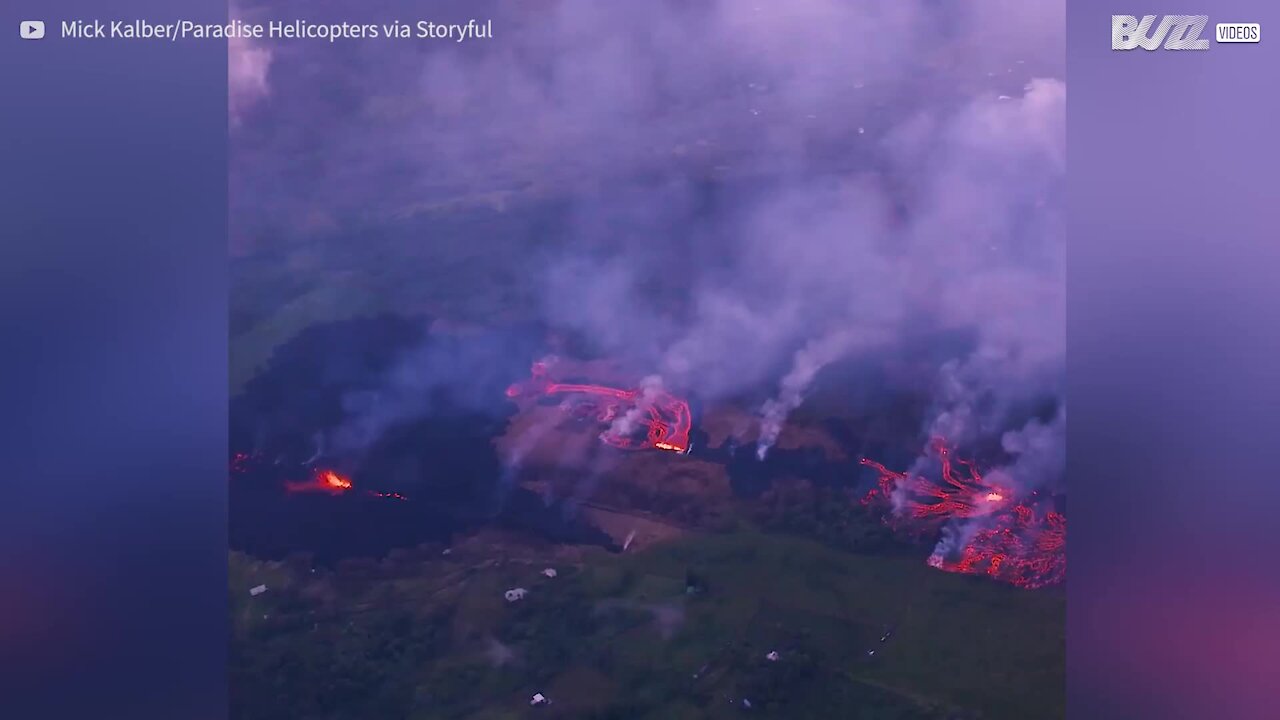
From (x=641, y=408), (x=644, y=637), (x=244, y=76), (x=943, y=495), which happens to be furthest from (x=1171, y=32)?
(x=244, y=76)

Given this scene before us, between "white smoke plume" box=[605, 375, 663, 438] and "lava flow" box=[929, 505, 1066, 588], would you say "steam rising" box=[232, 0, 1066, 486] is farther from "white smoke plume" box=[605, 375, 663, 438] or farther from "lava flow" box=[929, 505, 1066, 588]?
"lava flow" box=[929, 505, 1066, 588]

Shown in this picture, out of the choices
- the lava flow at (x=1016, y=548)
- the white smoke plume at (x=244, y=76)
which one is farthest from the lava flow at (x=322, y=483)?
the lava flow at (x=1016, y=548)

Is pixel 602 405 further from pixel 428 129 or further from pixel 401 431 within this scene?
pixel 428 129

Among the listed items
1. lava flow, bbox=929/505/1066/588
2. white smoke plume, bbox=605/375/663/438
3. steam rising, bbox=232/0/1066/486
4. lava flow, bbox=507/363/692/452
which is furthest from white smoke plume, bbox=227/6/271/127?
lava flow, bbox=929/505/1066/588

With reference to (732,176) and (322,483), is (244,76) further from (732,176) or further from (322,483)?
(732,176)

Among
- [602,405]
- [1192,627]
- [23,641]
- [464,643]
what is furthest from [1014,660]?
[23,641]
